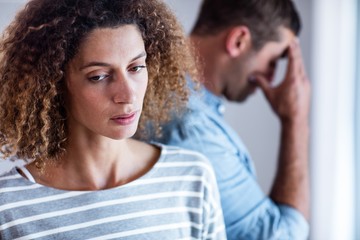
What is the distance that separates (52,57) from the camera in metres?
0.83

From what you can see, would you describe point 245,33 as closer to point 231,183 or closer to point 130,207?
point 231,183

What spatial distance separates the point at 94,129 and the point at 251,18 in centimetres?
62

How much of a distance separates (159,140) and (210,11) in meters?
0.41

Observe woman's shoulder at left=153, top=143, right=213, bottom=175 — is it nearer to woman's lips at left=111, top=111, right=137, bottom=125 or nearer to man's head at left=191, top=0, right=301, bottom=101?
woman's lips at left=111, top=111, right=137, bottom=125

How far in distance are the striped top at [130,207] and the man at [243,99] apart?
14 centimetres

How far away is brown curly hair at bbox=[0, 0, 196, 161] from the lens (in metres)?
0.83

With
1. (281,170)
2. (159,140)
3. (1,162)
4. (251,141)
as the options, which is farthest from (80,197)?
(251,141)

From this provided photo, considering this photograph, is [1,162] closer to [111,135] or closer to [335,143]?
[111,135]

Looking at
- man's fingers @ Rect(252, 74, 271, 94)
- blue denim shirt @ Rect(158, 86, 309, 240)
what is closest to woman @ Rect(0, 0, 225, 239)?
blue denim shirt @ Rect(158, 86, 309, 240)

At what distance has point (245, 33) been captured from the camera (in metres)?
1.33

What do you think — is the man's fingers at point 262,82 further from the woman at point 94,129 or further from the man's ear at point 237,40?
the woman at point 94,129

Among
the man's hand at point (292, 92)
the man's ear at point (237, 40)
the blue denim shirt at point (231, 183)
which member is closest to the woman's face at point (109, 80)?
the blue denim shirt at point (231, 183)

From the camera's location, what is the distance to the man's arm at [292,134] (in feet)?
4.14

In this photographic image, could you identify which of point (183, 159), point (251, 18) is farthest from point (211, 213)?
point (251, 18)
